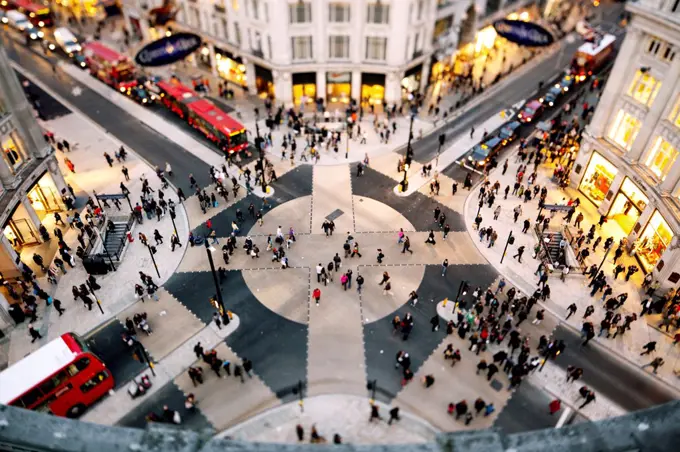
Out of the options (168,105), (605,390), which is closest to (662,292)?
(605,390)

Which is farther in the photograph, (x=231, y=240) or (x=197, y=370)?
(x=231, y=240)

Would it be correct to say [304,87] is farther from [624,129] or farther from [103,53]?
[624,129]

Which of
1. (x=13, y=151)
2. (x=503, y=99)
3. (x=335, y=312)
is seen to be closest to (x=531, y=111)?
(x=503, y=99)

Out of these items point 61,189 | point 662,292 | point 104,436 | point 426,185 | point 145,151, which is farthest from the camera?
point 145,151

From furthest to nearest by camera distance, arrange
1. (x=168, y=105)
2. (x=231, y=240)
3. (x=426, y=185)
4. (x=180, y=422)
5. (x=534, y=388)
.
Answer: (x=168, y=105)
(x=426, y=185)
(x=231, y=240)
(x=534, y=388)
(x=180, y=422)

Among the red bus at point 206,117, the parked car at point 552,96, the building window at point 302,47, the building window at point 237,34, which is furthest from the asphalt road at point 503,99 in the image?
the building window at point 237,34

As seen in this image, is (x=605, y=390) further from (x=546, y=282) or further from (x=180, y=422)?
(x=180, y=422)

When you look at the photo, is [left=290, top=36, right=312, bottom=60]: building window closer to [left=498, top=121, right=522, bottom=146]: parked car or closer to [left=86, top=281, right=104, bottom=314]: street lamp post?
[left=498, top=121, right=522, bottom=146]: parked car
